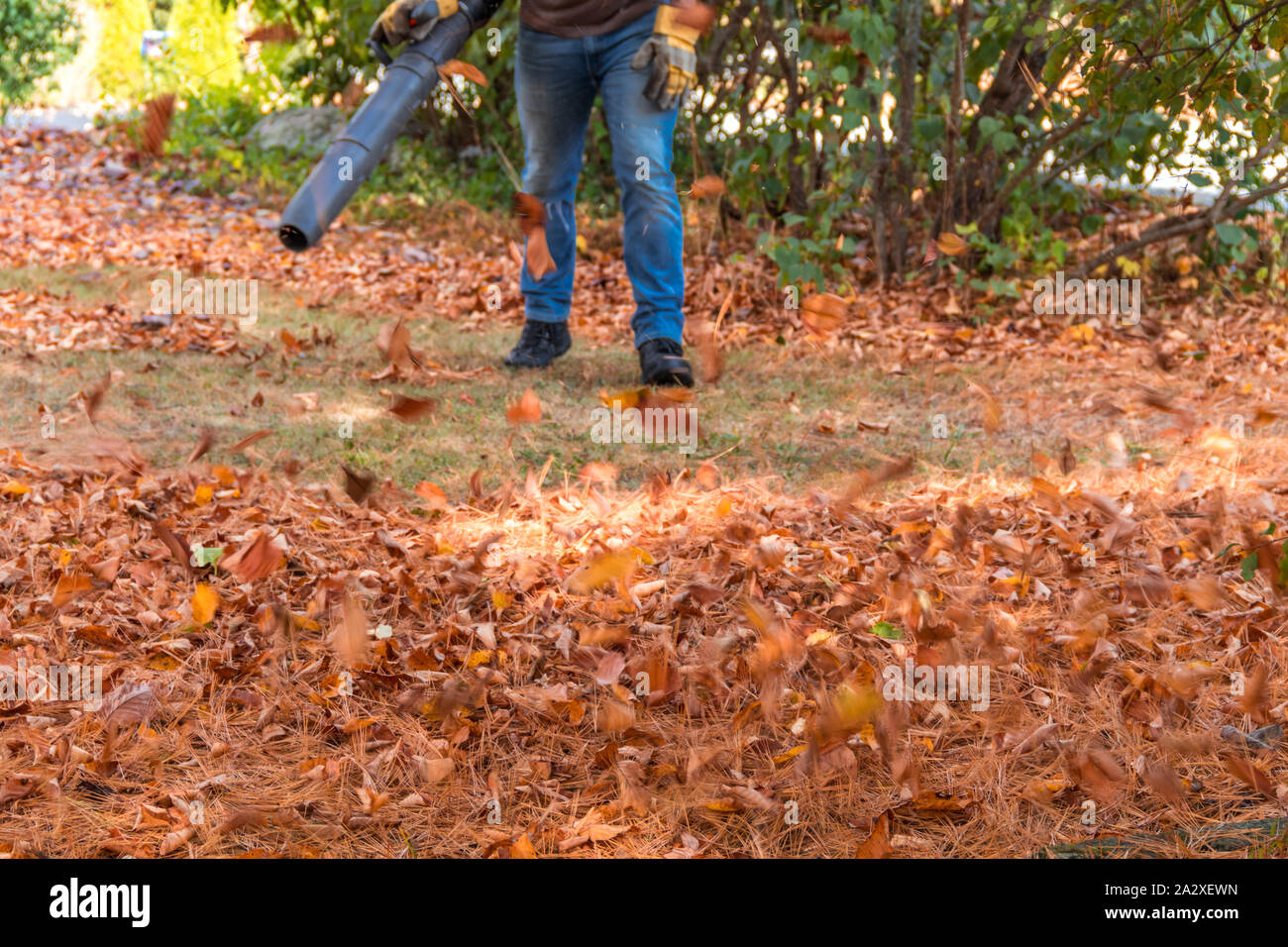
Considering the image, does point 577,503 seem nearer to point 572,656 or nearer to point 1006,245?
point 572,656

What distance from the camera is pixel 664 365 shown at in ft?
13.2

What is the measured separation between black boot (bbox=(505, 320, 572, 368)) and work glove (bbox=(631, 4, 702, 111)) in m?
0.99

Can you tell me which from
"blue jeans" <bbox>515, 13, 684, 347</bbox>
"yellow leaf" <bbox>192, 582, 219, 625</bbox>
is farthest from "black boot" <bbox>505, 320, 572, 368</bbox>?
"yellow leaf" <bbox>192, 582, 219, 625</bbox>

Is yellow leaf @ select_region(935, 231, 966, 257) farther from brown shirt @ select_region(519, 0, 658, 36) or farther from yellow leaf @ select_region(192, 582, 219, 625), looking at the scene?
yellow leaf @ select_region(192, 582, 219, 625)

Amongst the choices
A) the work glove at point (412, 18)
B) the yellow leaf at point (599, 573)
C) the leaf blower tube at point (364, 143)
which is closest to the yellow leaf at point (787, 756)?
the yellow leaf at point (599, 573)

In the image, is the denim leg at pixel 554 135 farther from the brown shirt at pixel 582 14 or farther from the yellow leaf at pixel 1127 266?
the yellow leaf at pixel 1127 266

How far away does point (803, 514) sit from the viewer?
2953mm

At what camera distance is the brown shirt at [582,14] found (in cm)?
392

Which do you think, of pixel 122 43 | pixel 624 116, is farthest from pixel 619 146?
pixel 122 43

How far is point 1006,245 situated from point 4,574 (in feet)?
15.0

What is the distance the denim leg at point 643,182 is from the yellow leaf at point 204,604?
205cm

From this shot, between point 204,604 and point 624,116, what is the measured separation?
2.38 m

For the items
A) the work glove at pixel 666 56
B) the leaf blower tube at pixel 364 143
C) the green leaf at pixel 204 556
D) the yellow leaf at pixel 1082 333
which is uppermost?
the work glove at pixel 666 56

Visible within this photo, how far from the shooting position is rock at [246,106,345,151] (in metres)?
8.97
